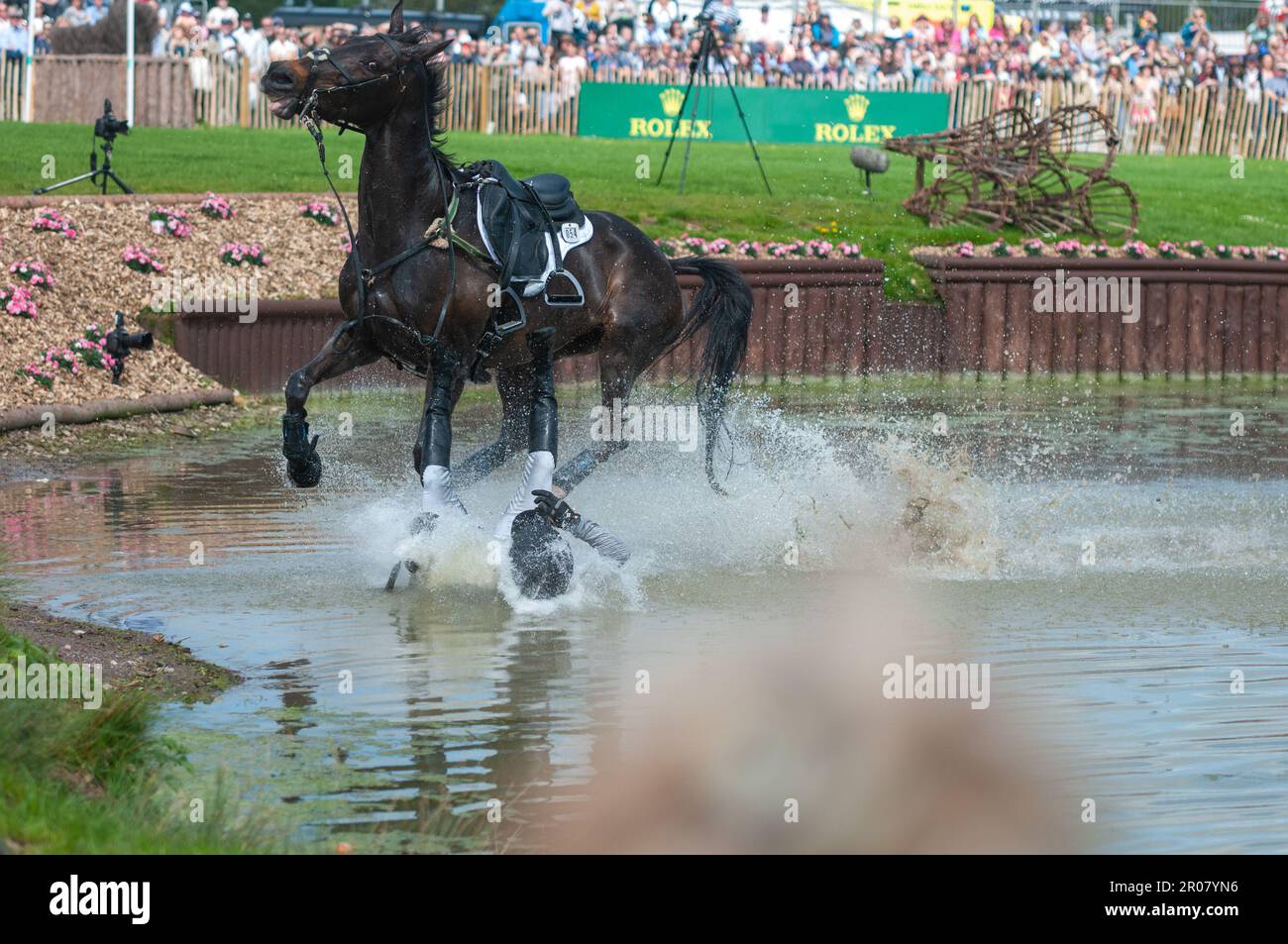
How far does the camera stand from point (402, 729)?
6891 mm

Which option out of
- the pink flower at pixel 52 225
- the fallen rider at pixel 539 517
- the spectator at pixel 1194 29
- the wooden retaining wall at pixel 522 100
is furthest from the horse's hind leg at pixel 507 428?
the spectator at pixel 1194 29

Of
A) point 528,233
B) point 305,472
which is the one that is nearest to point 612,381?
point 528,233

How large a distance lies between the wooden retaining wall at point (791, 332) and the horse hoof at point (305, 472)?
731 cm

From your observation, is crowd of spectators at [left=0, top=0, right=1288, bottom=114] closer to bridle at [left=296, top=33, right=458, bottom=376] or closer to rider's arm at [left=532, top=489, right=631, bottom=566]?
bridle at [left=296, top=33, right=458, bottom=376]

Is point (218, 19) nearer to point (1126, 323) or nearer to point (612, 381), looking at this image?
point (1126, 323)

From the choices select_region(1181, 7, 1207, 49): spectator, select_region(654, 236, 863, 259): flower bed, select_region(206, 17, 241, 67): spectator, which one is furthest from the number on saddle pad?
select_region(1181, 7, 1207, 49): spectator

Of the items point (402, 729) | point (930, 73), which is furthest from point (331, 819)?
point (930, 73)

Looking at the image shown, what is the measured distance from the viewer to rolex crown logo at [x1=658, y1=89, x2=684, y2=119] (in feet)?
95.5

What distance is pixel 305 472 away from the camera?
9.20 m

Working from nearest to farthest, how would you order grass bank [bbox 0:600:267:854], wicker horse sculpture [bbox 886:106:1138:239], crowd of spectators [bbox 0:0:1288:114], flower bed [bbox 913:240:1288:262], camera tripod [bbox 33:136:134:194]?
grass bank [bbox 0:600:267:854], camera tripod [bbox 33:136:134:194], flower bed [bbox 913:240:1288:262], wicker horse sculpture [bbox 886:106:1138:239], crowd of spectators [bbox 0:0:1288:114]

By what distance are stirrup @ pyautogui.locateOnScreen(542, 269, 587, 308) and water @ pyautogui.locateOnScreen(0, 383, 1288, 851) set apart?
1.34 meters

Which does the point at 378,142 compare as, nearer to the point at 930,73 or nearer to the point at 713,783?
the point at 713,783

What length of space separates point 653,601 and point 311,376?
198 centimetres
